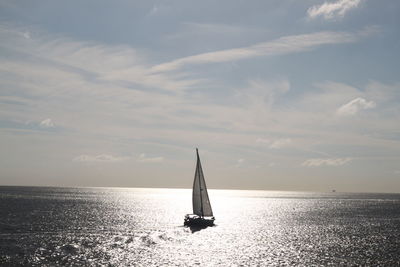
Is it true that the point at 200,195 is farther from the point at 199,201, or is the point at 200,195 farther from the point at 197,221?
the point at 197,221

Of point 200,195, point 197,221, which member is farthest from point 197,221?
point 200,195

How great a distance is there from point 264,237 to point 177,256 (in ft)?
118

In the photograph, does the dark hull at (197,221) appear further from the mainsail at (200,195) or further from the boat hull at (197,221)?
the mainsail at (200,195)

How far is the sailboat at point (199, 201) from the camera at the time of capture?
98.8m

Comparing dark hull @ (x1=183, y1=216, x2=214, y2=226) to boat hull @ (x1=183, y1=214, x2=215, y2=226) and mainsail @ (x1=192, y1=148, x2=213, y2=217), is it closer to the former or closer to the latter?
boat hull @ (x1=183, y1=214, x2=215, y2=226)

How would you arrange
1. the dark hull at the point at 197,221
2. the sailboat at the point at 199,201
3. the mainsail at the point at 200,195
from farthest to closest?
the dark hull at the point at 197,221 → the sailboat at the point at 199,201 → the mainsail at the point at 200,195

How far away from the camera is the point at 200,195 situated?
99438 millimetres

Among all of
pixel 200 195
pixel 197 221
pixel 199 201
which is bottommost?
pixel 197 221

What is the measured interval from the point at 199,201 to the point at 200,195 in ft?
6.55

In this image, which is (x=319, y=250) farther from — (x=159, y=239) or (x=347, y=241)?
(x=159, y=239)

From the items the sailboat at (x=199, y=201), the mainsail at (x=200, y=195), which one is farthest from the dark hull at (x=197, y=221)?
the mainsail at (x=200, y=195)

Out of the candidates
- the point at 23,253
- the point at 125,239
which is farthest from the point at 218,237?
the point at 23,253

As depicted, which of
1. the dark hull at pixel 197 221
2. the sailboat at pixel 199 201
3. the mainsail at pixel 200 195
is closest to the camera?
the mainsail at pixel 200 195

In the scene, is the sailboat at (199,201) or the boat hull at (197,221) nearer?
the sailboat at (199,201)
